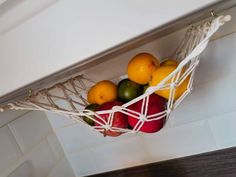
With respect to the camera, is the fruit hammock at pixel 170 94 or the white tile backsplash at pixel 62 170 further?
the white tile backsplash at pixel 62 170

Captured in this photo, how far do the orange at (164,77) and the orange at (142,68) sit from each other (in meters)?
0.02

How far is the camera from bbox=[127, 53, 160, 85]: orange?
0.51 metres

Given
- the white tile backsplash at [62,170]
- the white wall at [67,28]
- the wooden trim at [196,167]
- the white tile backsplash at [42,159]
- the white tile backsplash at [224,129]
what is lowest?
the wooden trim at [196,167]

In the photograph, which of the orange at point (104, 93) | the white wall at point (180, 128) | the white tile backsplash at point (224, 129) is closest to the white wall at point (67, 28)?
the orange at point (104, 93)

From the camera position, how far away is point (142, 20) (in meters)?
0.36

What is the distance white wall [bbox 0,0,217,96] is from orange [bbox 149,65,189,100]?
0.12m

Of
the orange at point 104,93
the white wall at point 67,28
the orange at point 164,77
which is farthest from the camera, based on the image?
the orange at point 104,93

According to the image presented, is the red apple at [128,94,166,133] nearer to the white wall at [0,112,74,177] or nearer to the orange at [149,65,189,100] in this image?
the orange at [149,65,189,100]

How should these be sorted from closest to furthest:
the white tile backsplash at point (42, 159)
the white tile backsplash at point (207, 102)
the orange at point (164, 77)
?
the orange at point (164, 77) → the white tile backsplash at point (207, 102) → the white tile backsplash at point (42, 159)

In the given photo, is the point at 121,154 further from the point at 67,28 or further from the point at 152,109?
the point at 67,28

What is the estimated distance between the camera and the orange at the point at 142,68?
1.69 feet

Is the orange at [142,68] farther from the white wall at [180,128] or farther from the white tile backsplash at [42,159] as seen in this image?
the white tile backsplash at [42,159]

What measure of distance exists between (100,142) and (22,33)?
51 cm

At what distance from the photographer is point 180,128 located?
2.49 ft
